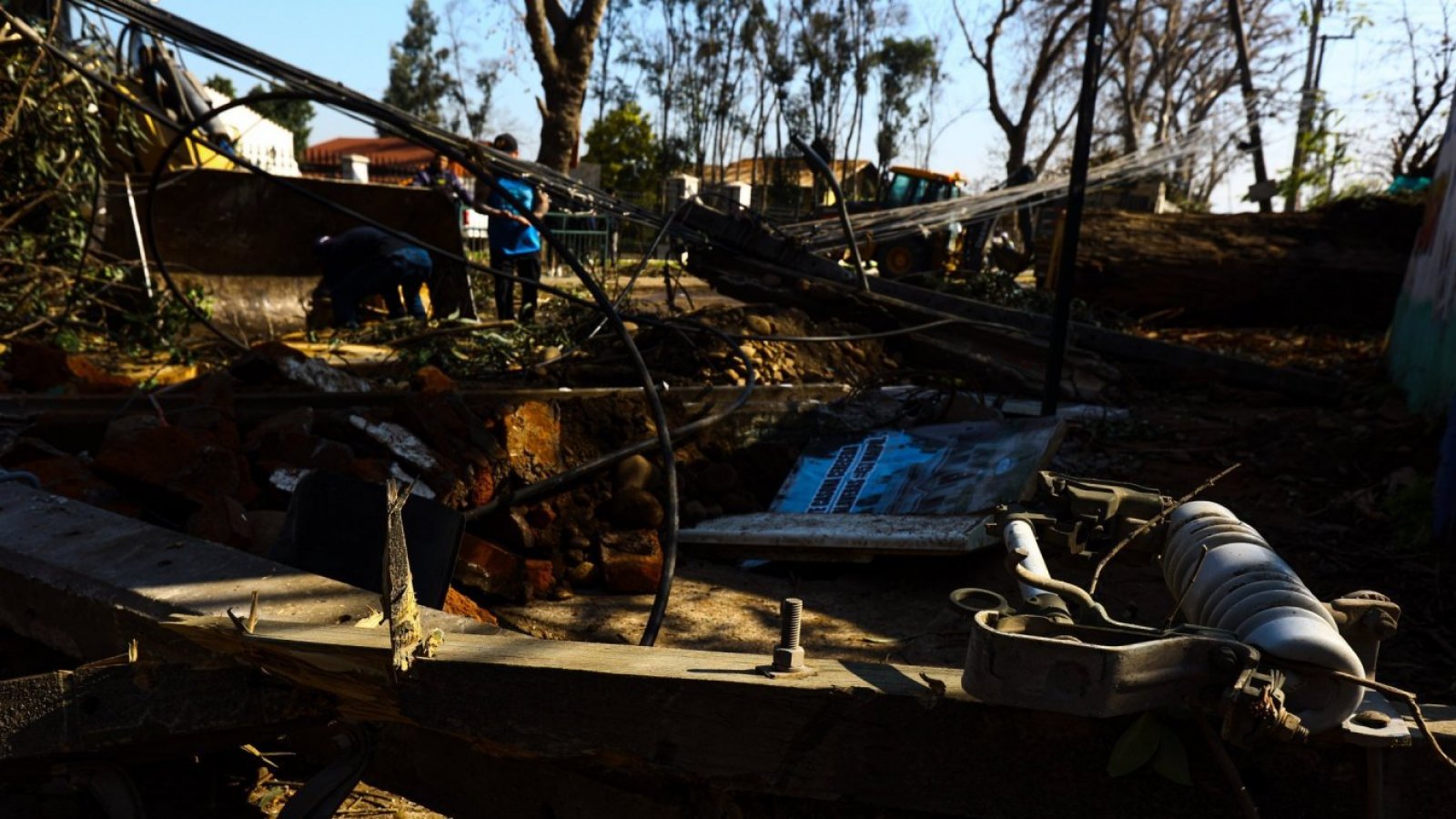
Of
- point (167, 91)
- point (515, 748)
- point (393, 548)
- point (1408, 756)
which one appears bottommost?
point (515, 748)

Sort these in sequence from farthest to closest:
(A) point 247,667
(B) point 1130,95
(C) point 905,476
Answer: (B) point 1130,95 → (C) point 905,476 → (A) point 247,667

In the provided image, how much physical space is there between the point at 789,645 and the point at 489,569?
6.74ft

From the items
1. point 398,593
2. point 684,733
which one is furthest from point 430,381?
point 684,733

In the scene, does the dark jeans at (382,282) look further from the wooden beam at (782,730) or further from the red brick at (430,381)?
the wooden beam at (782,730)

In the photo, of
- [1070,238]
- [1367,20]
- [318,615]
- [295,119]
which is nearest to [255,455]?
[318,615]

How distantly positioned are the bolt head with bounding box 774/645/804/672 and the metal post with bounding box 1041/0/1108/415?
3.21 metres

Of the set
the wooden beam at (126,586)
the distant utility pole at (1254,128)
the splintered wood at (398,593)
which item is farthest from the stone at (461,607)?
the distant utility pole at (1254,128)

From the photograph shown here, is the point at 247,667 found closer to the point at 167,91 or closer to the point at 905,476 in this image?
the point at 905,476

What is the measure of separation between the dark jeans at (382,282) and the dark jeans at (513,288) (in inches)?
25.9

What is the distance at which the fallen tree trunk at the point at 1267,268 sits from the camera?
33.1 ft

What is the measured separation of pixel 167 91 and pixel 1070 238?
7.93 metres

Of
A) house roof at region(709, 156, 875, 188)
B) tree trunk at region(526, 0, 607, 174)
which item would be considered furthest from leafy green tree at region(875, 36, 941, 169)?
tree trunk at region(526, 0, 607, 174)

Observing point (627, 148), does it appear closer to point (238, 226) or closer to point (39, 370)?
point (238, 226)

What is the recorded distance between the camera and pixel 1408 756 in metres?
1.32
